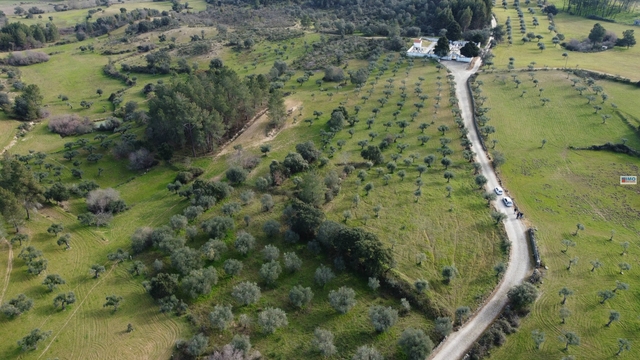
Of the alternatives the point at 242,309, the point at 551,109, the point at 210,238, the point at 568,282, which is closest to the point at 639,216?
the point at 568,282

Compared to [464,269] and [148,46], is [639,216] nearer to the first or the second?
[464,269]

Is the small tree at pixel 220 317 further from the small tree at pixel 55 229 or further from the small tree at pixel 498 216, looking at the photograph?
the small tree at pixel 498 216

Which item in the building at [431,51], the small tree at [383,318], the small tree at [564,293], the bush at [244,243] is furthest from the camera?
the building at [431,51]

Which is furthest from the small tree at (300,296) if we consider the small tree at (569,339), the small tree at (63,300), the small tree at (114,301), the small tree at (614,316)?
the small tree at (614,316)

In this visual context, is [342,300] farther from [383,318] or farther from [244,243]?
[244,243]

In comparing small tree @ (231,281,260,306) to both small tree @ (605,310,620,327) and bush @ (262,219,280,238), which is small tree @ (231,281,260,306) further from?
small tree @ (605,310,620,327)

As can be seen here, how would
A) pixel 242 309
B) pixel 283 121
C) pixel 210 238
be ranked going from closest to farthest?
1. pixel 242 309
2. pixel 210 238
3. pixel 283 121

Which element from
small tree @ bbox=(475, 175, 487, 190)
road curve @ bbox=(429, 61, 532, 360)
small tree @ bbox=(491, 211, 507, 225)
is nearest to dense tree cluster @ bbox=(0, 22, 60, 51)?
road curve @ bbox=(429, 61, 532, 360)
